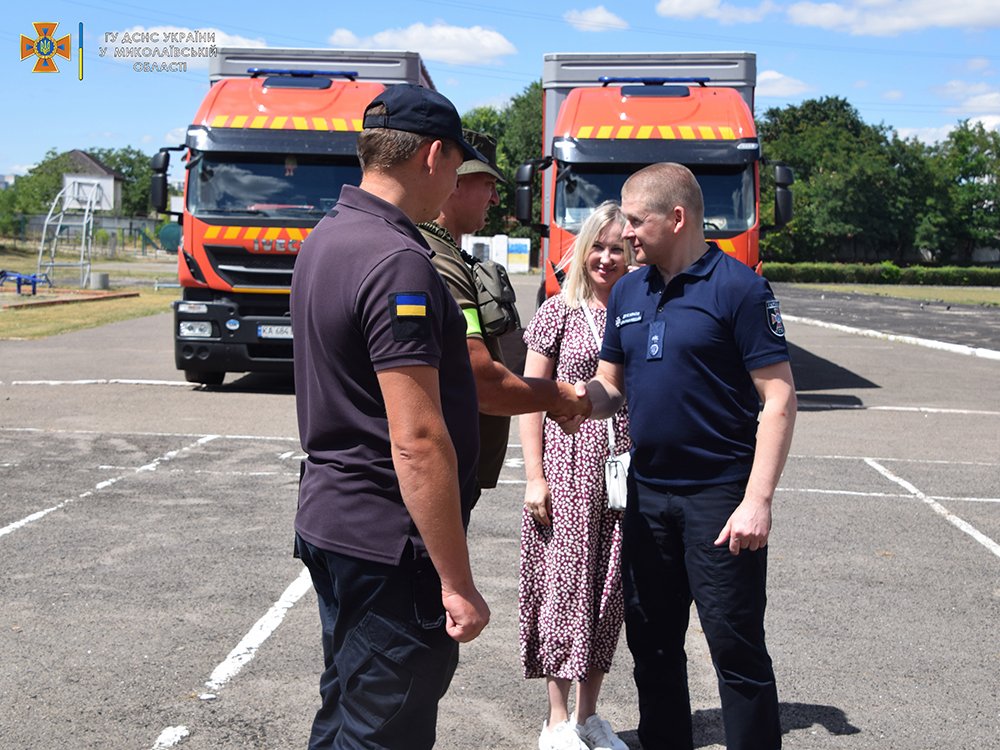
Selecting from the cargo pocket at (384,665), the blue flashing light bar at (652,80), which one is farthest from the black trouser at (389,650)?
the blue flashing light bar at (652,80)

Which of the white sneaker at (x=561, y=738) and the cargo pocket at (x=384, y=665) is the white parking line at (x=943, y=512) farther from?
the cargo pocket at (x=384, y=665)

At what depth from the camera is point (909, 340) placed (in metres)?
22.6

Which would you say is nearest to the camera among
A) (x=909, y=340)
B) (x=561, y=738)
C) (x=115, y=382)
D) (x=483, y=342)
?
(x=483, y=342)

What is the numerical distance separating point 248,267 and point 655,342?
999 centimetres

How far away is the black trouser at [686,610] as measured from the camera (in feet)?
11.1

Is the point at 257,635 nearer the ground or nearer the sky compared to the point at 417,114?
nearer the ground

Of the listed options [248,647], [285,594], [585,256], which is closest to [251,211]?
[285,594]

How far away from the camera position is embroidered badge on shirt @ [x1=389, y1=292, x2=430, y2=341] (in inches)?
91.4

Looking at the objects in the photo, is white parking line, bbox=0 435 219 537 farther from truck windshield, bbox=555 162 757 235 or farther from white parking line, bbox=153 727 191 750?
truck windshield, bbox=555 162 757 235

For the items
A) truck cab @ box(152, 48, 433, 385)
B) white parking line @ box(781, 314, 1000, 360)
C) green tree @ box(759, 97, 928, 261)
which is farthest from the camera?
green tree @ box(759, 97, 928, 261)

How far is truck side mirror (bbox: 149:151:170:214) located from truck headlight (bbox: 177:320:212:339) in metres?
1.50

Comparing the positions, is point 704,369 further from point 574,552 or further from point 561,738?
point 561,738

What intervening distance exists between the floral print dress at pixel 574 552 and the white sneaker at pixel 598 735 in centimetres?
17

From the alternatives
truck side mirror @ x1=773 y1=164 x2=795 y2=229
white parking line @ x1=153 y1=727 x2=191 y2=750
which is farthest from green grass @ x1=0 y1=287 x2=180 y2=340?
white parking line @ x1=153 y1=727 x2=191 y2=750
